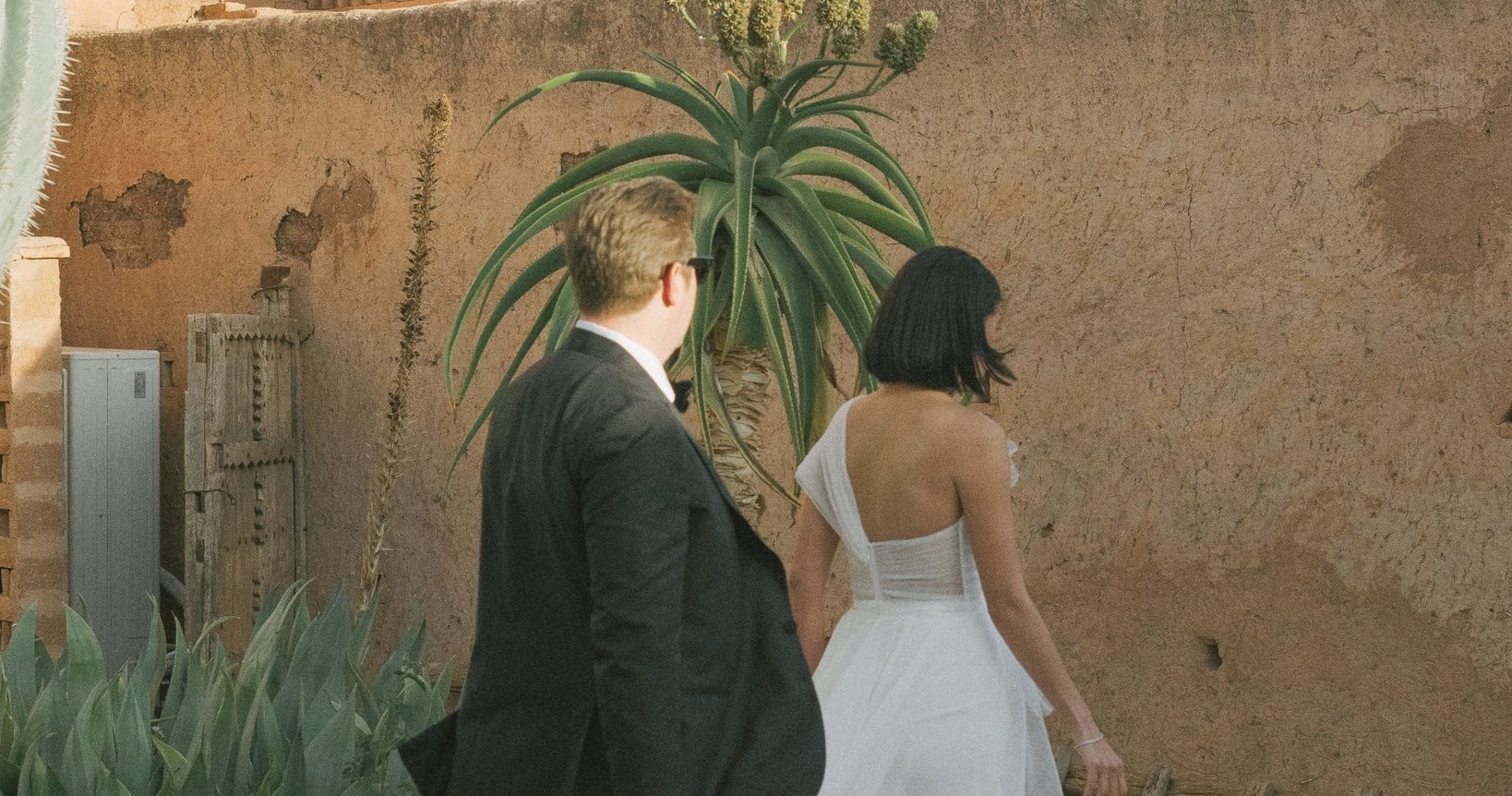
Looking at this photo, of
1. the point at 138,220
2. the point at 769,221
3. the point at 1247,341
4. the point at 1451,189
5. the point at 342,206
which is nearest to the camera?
the point at 769,221

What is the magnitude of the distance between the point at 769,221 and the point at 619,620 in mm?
→ 1317

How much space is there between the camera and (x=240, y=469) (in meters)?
4.95

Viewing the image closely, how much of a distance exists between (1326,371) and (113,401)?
11.4 feet

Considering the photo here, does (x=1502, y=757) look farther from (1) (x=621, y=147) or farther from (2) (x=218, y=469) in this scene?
(2) (x=218, y=469)

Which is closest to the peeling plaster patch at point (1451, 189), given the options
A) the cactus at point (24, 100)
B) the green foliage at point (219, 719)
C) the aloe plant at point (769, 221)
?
the aloe plant at point (769, 221)

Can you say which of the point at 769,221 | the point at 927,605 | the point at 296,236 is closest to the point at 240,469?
the point at 296,236

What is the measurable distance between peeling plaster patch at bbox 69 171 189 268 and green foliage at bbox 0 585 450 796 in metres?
2.27

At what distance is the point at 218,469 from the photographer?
15.9 ft

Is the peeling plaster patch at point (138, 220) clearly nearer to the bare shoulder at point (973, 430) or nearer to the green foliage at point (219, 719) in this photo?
the green foliage at point (219, 719)

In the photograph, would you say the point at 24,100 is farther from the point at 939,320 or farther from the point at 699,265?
the point at 939,320

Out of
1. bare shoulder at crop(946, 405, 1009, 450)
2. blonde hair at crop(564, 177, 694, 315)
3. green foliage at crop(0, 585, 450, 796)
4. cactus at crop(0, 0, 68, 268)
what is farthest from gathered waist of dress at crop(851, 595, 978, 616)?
cactus at crop(0, 0, 68, 268)

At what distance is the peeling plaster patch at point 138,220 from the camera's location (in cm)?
542

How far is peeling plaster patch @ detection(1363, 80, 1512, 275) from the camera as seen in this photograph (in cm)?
380

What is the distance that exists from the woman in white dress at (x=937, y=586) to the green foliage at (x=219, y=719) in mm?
926
